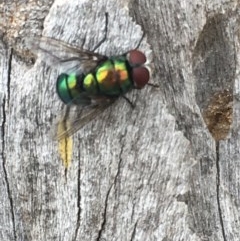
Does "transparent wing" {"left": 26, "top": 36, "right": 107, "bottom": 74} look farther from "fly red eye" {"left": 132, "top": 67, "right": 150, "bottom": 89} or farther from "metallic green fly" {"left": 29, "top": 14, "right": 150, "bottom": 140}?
"fly red eye" {"left": 132, "top": 67, "right": 150, "bottom": 89}

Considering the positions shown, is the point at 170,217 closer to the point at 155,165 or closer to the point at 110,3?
the point at 155,165

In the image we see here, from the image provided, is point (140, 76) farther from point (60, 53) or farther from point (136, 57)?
point (60, 53)

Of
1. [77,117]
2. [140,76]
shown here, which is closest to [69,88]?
[77,117]

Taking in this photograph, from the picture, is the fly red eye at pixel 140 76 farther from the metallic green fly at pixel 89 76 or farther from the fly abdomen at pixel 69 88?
the fly abdomen at pixel 69 88

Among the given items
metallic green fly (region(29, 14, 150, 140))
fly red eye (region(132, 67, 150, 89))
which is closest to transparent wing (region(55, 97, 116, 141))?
metallic green fly (region(29, 14, 150, 140))

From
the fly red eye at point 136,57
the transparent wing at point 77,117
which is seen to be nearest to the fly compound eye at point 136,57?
the fly red eye at point 136,57

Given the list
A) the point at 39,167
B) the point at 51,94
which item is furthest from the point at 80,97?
the point at 39,167
